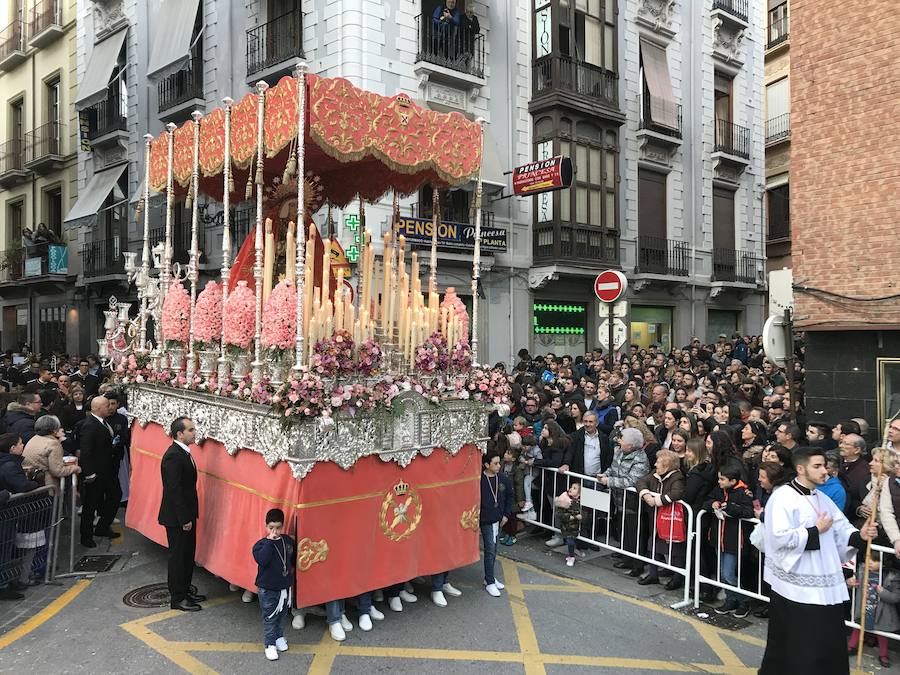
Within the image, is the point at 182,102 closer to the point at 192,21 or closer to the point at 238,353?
the point at 192,21

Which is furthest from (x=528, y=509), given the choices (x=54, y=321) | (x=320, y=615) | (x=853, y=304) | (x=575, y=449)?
(x=54, y=321)

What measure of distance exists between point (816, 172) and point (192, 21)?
15.6 meters

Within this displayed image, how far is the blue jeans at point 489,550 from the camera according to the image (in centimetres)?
673

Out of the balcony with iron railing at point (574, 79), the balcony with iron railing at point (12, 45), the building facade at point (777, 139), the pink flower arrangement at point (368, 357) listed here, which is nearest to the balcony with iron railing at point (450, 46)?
the balcony with iron railing at point (574, 79)

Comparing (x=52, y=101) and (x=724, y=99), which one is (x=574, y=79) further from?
(x=52, y=101)

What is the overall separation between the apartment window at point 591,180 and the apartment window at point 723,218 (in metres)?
6.02

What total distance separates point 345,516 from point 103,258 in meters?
19.7

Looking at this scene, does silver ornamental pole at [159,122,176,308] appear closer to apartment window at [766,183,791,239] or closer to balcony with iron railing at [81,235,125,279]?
balcony with iron railing at [81,235,125,279]

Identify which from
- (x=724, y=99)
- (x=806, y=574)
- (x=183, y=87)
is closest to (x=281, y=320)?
(x=806, y=574)

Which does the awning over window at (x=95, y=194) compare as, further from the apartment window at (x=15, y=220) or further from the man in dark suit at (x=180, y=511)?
the man in dark suit at (x=180, y=511)

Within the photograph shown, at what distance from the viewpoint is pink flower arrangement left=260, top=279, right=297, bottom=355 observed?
233 inches

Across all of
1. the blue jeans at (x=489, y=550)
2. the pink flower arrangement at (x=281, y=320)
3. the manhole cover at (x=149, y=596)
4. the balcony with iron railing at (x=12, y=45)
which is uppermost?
the balcony with iron railing at (x=12, y=45)

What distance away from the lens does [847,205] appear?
9.97 metres

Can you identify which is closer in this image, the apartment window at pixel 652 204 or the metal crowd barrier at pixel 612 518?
the metal crowd barrier at pixel 612 518
